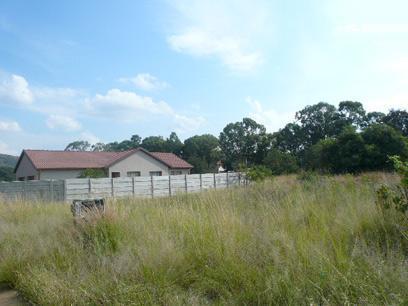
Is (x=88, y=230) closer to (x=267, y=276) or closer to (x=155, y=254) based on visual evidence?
(x=155, y=254)

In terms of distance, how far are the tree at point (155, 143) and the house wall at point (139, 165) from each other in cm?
3489

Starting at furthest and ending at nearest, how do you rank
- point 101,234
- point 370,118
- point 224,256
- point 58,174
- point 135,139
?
point 135,139 < point 370,118 < point 58,174 < point 101,234 < point 224,256

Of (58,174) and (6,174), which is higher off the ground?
(6,174)

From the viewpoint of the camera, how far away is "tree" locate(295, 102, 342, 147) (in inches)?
2349

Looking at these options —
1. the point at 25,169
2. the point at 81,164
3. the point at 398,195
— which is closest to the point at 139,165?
the point at 81,164

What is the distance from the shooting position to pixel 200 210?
5734 mm

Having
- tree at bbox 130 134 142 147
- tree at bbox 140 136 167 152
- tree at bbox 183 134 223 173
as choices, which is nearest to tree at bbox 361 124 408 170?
tree at bbox 183 134 223 173

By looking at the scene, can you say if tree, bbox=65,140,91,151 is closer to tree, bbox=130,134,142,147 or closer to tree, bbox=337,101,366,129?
tree, bbox=130,134,142,147

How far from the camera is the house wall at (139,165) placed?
37031 mm

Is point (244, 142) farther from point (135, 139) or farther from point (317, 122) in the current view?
point (135, 139)

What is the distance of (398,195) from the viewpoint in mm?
4203

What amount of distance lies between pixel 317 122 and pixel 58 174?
42.3 m

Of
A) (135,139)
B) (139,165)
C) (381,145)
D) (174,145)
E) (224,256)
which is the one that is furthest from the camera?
(135,139)

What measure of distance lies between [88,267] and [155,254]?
31.6 inches
